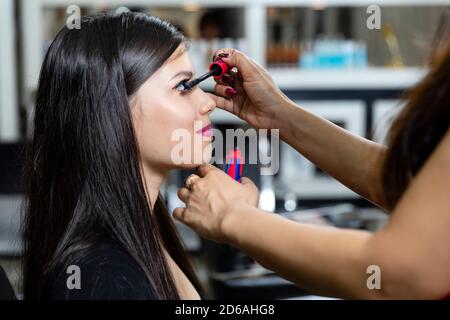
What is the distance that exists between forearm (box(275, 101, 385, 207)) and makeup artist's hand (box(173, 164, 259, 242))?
0.96 feet

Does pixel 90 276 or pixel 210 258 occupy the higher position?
pixel 90 276

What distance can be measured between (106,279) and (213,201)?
23 centimetres

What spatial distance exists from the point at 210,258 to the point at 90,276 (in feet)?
5.55

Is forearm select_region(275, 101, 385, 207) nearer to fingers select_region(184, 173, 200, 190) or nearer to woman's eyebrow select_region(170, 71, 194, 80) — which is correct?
woman's eyebrow select_region(170, 71, 194, 80)

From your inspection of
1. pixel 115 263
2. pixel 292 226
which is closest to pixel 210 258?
pixel 115 263

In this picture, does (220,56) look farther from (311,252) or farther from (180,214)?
(311,252)

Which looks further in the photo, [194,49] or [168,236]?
[194,49]

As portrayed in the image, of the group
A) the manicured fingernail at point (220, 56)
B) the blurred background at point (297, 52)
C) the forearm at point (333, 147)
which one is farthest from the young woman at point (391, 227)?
the blurred background at point (297, 52)

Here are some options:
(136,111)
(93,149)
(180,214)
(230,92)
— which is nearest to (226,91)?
(230,92)

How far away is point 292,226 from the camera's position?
929 mm

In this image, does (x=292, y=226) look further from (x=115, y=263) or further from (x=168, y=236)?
(x=168, y=236)

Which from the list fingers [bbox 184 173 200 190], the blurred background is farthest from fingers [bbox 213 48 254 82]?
the blurred background

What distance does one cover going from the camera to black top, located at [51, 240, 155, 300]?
110cm
